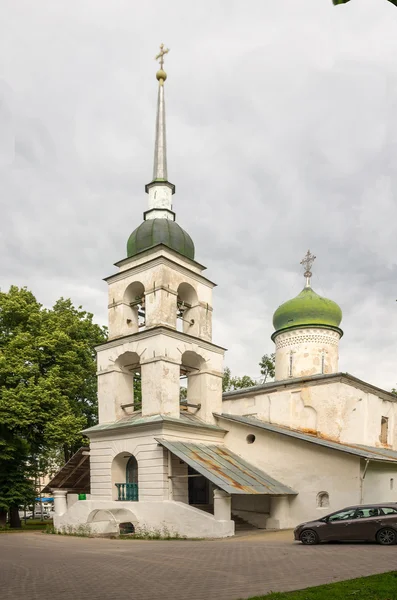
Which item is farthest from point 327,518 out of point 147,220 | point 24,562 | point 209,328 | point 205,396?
point 147,220

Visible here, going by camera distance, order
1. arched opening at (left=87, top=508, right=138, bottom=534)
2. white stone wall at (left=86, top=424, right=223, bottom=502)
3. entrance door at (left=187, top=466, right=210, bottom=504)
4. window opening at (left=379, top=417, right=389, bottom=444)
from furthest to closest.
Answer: window opening at (left=379, top=417, right=389, bottom=444) < entrance door at (left=187, top=466, right=210, bottom=504) < white stone wall at (left=86, top=424, right=223, bottom=502) < arched opening at (left=87, top=508, right=138, bottom=534)

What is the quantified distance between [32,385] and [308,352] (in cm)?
1450

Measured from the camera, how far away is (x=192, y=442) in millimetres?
21484

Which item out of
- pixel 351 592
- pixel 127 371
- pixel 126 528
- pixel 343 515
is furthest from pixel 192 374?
pixel 351 592

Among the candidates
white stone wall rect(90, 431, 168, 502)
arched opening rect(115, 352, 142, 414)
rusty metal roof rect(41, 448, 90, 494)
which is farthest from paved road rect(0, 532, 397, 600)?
rusty metal roof rect(41, 448, 90, 494)

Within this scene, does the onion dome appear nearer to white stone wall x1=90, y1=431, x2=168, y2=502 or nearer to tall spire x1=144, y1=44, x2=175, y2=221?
tall spire x1=144, y1=44, x2=175, y2=221

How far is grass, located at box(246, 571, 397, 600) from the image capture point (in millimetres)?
7500

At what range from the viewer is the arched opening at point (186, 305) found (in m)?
24.4

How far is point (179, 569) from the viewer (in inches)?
420

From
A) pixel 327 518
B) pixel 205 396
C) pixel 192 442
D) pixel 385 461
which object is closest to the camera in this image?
pixel 327 518

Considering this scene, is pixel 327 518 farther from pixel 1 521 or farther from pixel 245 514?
pixel 1 521

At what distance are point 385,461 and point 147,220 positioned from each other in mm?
14001

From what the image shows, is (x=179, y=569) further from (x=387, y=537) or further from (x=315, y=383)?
(x=315, y=383)

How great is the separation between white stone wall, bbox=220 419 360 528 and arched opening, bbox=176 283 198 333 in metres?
5.33
